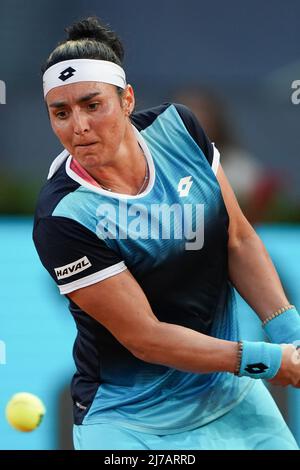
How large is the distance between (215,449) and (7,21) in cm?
443

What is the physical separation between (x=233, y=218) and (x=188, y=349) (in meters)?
0.52

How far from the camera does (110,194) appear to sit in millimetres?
3039

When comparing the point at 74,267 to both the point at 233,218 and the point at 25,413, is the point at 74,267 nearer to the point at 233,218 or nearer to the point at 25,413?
the point at 233,218

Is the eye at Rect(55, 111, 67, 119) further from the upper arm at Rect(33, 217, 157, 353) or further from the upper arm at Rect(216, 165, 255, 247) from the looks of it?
the upper arm at Rect(216, 165, 255, 247)

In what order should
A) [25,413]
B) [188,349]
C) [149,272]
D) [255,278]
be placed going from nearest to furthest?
[188,349]
[149,272]
[255,278]
[25,413]

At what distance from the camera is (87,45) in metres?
3.12

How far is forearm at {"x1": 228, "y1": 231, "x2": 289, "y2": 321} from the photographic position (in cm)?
325

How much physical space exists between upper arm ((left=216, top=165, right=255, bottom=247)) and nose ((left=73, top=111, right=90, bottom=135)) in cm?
50

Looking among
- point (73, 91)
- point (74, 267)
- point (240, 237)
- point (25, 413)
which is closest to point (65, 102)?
point (73, 91)

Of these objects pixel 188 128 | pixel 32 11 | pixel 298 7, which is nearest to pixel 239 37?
pixel 298 7

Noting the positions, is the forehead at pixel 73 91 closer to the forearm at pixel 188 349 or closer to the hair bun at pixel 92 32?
the hair bun at pixel 92 32

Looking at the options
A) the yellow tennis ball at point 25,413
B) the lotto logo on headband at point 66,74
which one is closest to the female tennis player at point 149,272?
the lotto logo on headband at point 66,74

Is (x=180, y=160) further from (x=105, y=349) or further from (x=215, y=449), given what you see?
(x=215, y=449)

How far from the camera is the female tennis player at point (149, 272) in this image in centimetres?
298
